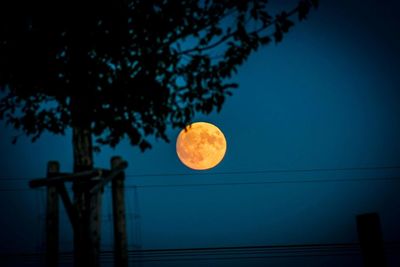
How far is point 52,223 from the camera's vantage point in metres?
6.41

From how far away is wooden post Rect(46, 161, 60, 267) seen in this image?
629 centimetres

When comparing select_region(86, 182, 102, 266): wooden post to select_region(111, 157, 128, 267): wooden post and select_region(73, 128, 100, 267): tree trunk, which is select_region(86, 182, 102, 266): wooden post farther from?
select_region(111, 157, 128, 267): wooden post

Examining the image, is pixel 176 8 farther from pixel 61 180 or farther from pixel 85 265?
pixel 85 265

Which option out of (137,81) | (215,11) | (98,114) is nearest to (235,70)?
(215,11)

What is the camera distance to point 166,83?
722 cm

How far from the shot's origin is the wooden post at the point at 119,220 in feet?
22.6

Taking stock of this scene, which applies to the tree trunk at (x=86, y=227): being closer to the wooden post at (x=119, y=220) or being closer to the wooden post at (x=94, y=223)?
the wooden post at (x=94, y=223)

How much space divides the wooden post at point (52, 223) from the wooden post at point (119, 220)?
921 millimetres

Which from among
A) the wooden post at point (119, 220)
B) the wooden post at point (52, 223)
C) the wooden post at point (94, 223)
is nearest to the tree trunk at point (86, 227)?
the wooden post at point (94, 223)

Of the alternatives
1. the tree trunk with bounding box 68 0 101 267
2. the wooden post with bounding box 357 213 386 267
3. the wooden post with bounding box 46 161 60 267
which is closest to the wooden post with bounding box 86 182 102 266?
the tree trunk with bounding box 68 0 101 267

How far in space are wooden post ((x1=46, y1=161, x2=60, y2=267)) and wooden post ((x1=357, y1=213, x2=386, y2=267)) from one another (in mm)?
4369

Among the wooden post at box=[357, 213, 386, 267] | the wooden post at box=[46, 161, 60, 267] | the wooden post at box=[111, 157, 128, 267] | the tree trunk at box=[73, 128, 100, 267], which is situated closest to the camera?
the wooden post at box=[357, 213, 386, 267]

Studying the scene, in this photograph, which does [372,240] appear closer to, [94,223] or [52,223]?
→ [94,223]

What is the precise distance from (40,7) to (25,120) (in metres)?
2.06
